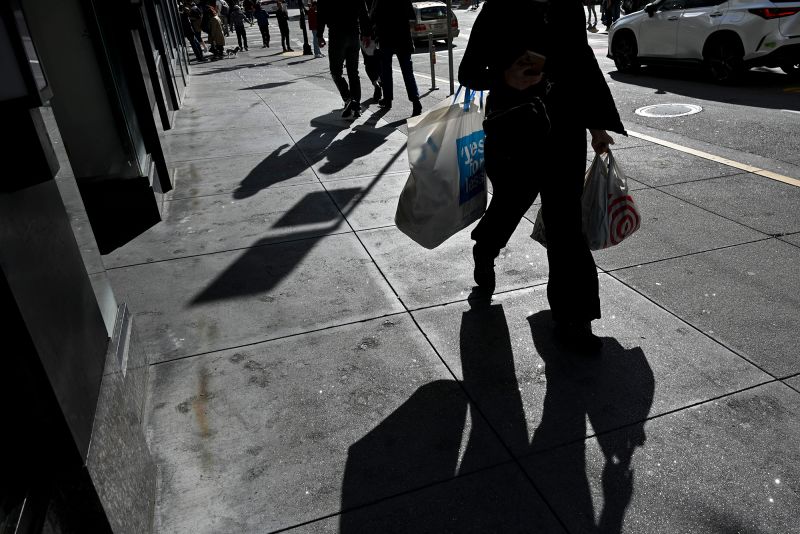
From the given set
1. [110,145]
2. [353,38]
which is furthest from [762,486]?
[353,38]

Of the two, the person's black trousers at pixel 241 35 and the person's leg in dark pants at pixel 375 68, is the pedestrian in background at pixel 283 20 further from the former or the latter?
the person's leg in dark pants at pixel 375 68

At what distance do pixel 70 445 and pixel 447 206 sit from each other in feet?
7.42

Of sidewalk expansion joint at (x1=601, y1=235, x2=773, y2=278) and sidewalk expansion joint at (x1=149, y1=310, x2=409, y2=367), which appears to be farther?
sidewalk expansion joint at (x1=601, y1=235, x2=773, y2=278)

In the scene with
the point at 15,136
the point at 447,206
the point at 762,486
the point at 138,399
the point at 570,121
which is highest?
the point at 15,136

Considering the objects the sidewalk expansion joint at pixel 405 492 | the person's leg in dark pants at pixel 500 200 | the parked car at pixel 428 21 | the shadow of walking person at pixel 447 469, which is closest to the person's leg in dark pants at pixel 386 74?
the person's leg in dark pants at pixel 500 200

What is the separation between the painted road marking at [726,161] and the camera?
6.08 meters

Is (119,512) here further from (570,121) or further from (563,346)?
(570,121)

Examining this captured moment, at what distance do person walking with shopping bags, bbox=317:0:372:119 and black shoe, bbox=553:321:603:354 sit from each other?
6.77m

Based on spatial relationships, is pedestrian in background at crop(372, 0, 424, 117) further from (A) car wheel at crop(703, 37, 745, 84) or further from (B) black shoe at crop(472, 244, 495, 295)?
(B) black shoe at crop(472, 244, 495, 295)

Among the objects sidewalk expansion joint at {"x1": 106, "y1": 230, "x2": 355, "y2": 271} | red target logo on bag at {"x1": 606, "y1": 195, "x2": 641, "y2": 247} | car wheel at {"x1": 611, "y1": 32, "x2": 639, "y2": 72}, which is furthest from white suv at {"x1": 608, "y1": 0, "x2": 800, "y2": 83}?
red target logo on bag at {"x1": 606, "y1": 195, "x2": 641, "y2": 247}

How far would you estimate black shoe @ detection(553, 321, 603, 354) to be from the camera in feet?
11.4

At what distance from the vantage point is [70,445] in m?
1.95

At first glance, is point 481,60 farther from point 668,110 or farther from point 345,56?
point 668,110

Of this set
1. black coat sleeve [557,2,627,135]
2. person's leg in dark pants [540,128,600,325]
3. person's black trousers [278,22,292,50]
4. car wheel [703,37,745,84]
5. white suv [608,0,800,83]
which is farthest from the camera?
person's black trousers [278,22,292,50]
